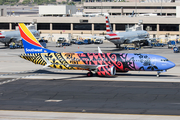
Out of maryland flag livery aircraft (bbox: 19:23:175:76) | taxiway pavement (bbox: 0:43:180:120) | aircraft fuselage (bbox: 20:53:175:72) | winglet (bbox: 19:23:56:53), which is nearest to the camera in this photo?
taxiway pavement (bbox: 0:43:180:120)

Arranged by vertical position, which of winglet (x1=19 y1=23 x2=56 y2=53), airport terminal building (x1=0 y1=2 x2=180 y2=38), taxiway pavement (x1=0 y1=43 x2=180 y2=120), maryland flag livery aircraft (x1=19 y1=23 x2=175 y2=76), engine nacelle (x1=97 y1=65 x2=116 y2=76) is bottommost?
taxiway pavement (x1=0 y1=43 x2=180 y2=120)

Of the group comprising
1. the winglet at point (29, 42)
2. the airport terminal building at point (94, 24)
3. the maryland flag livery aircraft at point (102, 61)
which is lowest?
A: the maryland flag livery aircraft at point (102, 61)

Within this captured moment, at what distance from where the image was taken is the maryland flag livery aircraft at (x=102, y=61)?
51.6 m

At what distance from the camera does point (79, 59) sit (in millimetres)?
54750

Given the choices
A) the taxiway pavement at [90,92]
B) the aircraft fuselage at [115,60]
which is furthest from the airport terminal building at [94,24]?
→ the aircraft fuselage at [115,60]

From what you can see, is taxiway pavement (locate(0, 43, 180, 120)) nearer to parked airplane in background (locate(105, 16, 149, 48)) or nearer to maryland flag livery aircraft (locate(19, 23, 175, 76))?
maryland flag livery aircraft (locate(19, 23, 175, 76))

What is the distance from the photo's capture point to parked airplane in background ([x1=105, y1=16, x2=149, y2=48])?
348 feet

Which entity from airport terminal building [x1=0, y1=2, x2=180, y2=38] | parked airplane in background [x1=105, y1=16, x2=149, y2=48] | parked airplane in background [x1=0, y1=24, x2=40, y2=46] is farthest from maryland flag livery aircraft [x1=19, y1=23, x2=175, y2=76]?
airport terminal building [x1=0, y1=2, x2=180, y2=38]

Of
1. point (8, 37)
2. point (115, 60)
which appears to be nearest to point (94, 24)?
point (8, 37)

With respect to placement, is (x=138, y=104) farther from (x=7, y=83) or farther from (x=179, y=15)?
(x=179, y=15)

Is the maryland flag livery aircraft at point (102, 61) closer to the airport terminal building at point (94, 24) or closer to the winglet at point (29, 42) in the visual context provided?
the winglet at point (29, 42)

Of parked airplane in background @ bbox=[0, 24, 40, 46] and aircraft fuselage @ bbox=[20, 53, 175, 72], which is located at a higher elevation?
parked airplane in background @ bbox=[0, 24, 40, 46]

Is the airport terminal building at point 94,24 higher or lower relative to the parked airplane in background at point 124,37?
higher

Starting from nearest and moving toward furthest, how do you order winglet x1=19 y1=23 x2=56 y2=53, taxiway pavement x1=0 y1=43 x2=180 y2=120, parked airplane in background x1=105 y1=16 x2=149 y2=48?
taxiway pavement x1=0 y1=43 x2=180 y2=120 → winglet x1=19 y1=23 x2=56 y2=53 → parked airplane in background x1=105 y1=16 x2=149 y2=48
